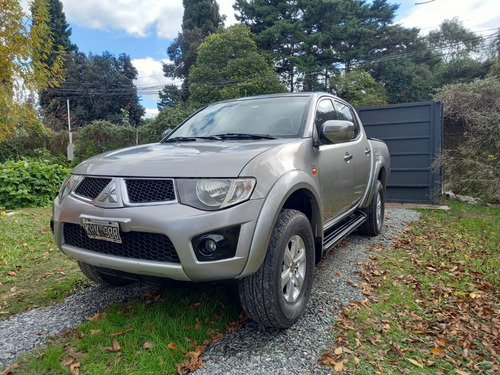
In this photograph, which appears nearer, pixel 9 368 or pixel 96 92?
pixel 9 368

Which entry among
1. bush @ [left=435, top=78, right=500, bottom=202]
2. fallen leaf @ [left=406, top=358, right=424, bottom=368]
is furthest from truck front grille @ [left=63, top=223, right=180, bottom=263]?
bush @ [left=435, top=78, right=500, bottom=202]

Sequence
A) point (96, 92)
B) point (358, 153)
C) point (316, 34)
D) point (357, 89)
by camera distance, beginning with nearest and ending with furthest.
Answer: point (358, 153) → point (357, 89) → point (316, 34) → point (96, 92)

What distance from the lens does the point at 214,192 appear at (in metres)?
1.88

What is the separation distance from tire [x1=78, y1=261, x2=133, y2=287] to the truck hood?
0.87 m

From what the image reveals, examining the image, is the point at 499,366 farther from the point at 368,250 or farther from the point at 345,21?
the point at 345,21

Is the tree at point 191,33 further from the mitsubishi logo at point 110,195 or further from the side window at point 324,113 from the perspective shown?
the mitsubishi logo at point 110,195

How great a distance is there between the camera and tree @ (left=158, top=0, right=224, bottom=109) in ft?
99.1

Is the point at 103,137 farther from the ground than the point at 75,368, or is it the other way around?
the point at 103,137

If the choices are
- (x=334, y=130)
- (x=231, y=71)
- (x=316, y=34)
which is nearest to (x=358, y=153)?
(x=334, y=130)

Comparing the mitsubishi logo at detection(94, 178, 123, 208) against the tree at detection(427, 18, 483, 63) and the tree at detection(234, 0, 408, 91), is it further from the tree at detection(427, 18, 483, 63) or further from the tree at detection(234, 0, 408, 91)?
the tree at detection(427, 18, 483, 63)

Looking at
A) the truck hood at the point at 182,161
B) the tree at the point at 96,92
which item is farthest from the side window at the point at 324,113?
the tree at the point at 96,92

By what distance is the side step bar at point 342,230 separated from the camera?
9.62 feet

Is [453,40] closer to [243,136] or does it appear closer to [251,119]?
[251,119]

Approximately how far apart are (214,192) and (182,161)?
31 centimetres
